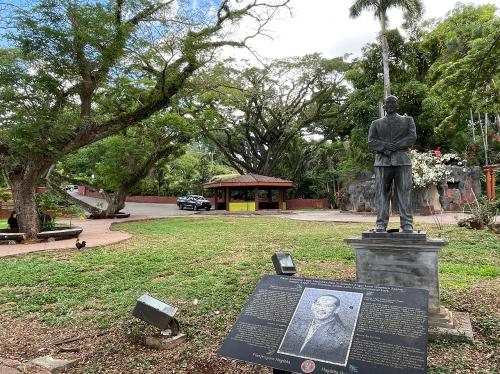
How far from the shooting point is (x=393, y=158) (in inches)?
181

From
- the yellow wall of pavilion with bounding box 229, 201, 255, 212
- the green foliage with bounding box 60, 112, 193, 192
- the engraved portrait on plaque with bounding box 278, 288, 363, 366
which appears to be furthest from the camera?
the yellow wall of pavilion with bounding box 229, 201, 255, 212

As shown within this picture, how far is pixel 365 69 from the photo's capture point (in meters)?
23.5

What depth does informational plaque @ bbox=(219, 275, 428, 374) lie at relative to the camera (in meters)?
2.25

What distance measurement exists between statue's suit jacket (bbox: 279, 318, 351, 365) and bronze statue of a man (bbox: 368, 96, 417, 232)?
7.52 ft

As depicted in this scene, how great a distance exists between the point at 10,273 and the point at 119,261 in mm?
1978

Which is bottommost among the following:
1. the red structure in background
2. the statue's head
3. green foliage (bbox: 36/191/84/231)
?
green foliage (bbox: 36/191/84/231)

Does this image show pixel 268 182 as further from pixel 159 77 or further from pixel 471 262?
pixel 471 262

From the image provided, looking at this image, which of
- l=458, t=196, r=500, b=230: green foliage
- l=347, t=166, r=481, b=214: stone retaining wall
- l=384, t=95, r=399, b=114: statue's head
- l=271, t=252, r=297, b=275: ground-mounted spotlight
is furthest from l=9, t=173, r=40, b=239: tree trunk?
l=347, t=166, r=481, b=214: stone retaining wall

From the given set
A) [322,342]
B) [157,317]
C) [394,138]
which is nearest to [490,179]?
[394,138]

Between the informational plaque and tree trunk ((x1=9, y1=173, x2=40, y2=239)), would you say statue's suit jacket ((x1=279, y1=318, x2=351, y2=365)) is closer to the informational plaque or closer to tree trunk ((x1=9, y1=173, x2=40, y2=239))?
the informational plaque

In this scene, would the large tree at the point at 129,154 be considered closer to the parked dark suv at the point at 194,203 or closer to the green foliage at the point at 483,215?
the parked dark suv at the point at 194,203

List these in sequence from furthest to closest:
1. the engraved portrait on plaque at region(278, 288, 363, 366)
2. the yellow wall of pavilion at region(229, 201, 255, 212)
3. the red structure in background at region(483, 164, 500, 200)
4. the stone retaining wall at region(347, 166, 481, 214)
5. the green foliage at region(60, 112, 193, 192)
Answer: the yellow wall of pavilion at region(229, 201, 255, 212) → the stone retaining wall at region(347, 166, 481, 214) → the green foliage at region(60, 112, 193, 192) → the red structure in background at region(483, 164, 500, 200) → the engraved portrait on plaque at region(278, 288, 363, 366)

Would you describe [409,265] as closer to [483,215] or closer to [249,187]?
[483,215]

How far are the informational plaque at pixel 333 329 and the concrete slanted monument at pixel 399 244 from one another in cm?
167
